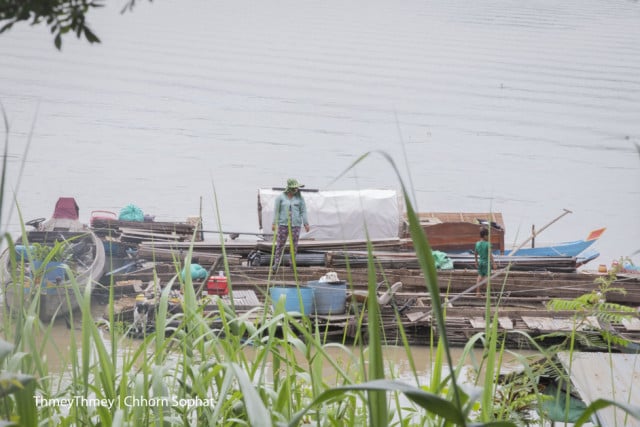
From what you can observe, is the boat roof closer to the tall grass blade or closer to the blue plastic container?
the blue plastic container

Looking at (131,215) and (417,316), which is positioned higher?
(131,215)

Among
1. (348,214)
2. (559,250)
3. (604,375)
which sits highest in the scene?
(348,214)

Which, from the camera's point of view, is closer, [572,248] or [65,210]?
[65,210]

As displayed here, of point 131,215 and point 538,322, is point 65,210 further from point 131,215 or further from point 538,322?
point 538,322

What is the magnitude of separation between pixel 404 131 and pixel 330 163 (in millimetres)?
4624

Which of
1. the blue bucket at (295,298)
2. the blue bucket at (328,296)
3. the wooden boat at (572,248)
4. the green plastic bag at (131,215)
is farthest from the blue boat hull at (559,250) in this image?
the blue bucket at (295,298)

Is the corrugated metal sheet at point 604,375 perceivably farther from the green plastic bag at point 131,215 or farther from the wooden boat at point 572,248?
the wooden boat at point 572,248

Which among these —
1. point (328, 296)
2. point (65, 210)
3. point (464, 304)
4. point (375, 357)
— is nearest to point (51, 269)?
point (375, 357)

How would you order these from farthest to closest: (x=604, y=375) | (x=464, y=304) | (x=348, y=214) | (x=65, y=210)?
1. (x=348, y=214)
2. (x=65, y=210)
3. (x=464, y=304)
4. (x=604, y=375)

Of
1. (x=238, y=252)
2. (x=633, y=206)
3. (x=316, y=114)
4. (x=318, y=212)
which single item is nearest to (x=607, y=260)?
(x=633, y=206)

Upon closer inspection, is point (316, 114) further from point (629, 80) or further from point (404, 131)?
point (629, 80)

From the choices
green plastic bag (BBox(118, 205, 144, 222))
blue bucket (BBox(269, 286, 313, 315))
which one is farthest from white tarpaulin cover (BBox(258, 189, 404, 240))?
blue bucket (BBox(269, 286, 313, 315))

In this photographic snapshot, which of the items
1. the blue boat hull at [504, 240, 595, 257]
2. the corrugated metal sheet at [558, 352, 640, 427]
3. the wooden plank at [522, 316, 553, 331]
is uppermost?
the blue boat hull at [504, 240, 595, 257]

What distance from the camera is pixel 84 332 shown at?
4.61 feet
